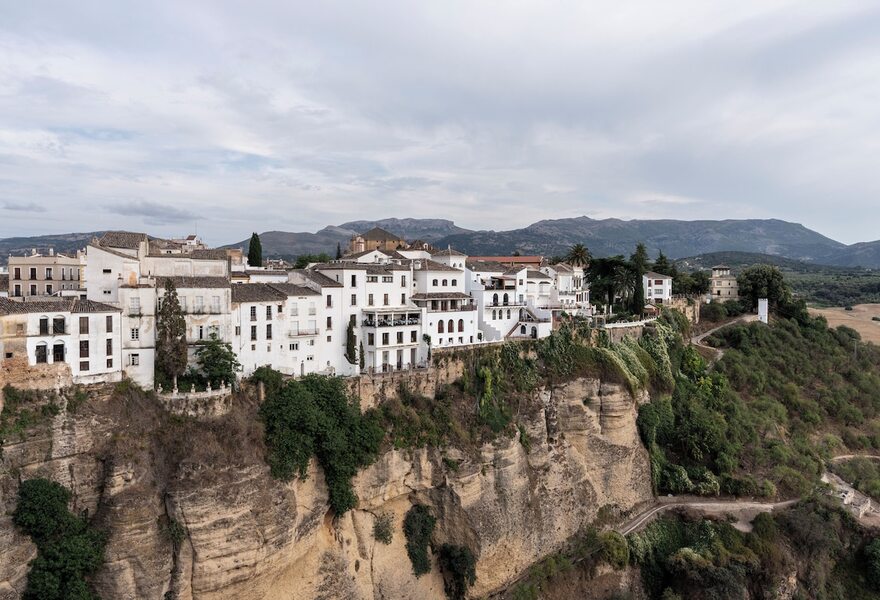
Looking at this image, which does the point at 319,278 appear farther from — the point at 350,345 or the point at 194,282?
the point at 194,282

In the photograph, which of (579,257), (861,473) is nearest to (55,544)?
(579,257)

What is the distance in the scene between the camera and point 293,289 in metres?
35.5

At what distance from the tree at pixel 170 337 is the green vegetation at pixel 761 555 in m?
32.1

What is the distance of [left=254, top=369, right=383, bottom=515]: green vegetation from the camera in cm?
2930

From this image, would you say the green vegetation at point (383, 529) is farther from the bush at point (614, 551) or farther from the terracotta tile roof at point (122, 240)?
the terracotta tile roof at point (122, 240)

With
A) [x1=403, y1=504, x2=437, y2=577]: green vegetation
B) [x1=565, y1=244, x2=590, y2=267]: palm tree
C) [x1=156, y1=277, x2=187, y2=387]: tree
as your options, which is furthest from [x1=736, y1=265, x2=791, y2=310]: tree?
[x1=156, y1=277, x2=187, y2=387]: tree

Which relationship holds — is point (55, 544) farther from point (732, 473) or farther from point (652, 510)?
point (732, 473)

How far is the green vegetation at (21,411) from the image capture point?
23609 mm

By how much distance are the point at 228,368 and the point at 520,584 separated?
22.4 meters

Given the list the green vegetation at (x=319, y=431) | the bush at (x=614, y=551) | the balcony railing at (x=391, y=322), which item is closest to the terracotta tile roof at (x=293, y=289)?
the balcony railing at (x=391, y=322)

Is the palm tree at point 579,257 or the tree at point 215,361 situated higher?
the palm tree at point 579,257

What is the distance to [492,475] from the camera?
3681 centimetres

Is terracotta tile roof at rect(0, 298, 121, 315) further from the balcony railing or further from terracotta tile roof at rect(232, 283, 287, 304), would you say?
the balcony railing

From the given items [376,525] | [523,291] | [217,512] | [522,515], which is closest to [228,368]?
[217,512]
